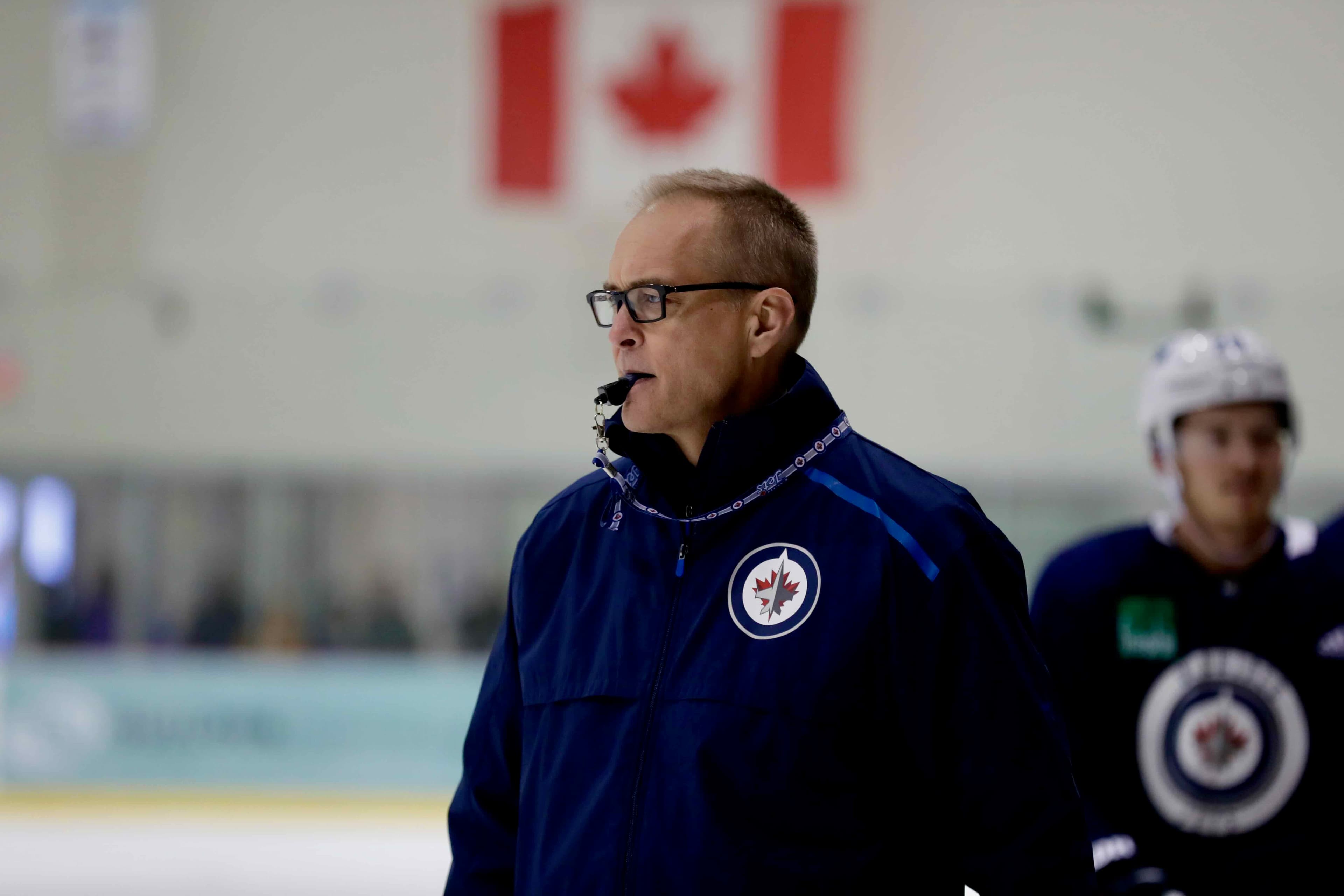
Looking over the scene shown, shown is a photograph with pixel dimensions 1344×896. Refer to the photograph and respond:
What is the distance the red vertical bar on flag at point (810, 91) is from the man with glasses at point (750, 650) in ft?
23.3

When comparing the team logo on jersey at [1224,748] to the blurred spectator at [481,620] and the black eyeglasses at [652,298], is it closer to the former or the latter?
the black eyeglasses at [652,298]

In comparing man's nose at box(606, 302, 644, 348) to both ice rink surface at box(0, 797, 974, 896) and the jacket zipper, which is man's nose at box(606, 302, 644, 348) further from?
ice rink surface at box(0, 797, 974, 896)

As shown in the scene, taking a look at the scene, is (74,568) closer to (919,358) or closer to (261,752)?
(261,752)

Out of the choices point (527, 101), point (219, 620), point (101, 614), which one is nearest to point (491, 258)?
point (527, 101)

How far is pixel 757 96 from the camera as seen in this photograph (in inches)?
339

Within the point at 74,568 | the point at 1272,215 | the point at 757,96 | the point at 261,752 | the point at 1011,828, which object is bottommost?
the point at 261,752

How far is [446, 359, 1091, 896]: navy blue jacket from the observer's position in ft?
4.43

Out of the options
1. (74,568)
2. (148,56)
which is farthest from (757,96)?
(74,568)

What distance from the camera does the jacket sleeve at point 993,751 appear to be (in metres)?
1.34

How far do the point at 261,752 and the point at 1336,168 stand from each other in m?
7.02

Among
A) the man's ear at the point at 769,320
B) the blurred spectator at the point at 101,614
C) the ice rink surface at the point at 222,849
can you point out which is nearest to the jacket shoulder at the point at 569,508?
the man's ear at the point at 769,320

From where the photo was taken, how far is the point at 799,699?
1.36 metres

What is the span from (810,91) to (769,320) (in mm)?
7349

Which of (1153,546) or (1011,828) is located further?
(1153,546)
